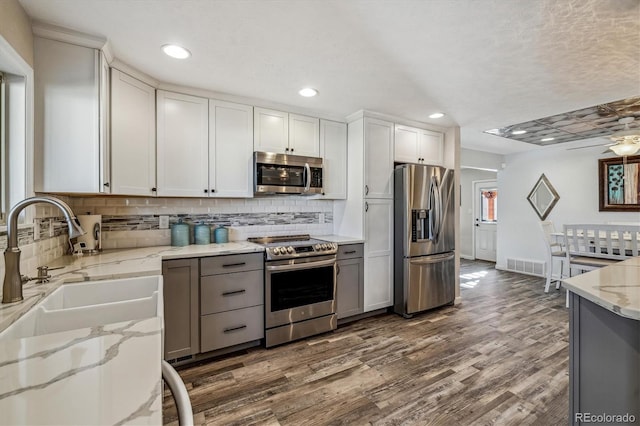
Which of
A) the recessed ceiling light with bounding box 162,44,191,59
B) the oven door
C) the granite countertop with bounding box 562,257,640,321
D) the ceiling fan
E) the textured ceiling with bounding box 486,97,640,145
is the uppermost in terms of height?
the textured ceiling with bounding box 486,97,640,145

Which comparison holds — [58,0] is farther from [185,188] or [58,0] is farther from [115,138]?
[185,188]

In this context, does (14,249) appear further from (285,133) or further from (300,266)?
(285,133)

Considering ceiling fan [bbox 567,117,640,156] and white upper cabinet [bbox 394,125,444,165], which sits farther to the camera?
white upper cabinet [bbox 394,125,444,165]

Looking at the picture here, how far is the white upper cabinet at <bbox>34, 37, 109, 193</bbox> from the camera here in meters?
1.77

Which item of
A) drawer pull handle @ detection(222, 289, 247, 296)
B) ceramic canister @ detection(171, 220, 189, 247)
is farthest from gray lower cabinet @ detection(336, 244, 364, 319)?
ceramic canister @ detection(171, 220, 189, 247)

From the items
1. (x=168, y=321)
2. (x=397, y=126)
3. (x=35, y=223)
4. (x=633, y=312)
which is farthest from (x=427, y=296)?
(x=35, y=223)

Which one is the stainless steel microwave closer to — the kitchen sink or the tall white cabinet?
the tall white cabinet

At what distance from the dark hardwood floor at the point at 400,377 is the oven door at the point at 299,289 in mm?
270

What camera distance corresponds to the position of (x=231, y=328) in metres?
2.46

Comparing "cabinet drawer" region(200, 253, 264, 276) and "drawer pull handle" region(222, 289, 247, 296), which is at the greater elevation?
"cabinet drawer" region(200, 253, 264, 276)

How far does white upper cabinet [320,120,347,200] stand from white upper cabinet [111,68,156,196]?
168cm

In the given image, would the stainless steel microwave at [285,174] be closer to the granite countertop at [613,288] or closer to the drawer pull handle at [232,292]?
the drawer pull handle at [232,292]

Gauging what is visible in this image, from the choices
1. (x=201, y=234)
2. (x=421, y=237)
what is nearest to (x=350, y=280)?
(x=421, y=237)

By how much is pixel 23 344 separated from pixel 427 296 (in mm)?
3405
